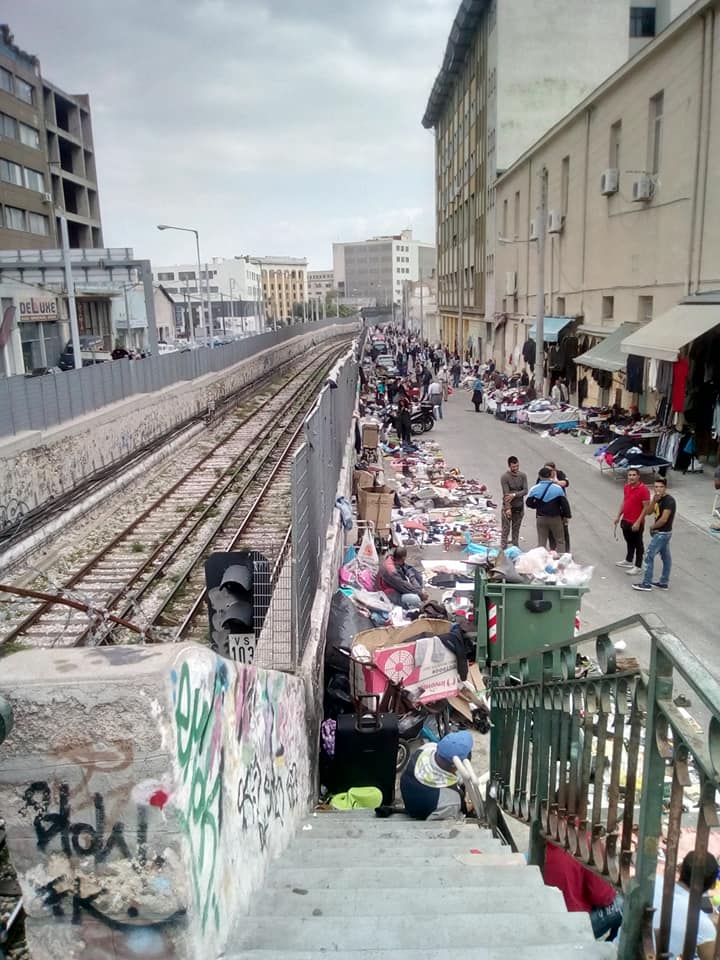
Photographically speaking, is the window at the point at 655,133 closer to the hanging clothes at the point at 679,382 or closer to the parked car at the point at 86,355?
the hanging clothes at the point at 679,382

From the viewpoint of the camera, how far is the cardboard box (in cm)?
752

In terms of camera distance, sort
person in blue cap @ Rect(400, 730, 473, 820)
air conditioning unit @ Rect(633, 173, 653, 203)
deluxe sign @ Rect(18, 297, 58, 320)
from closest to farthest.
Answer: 1. person in blue cap @ Rect(400, 730, 473, 820)
2. air conditioning unit @ Rect(633, 173, 653, 203)
3. deluxe sign @ Rect(18, 297, 58, 320)

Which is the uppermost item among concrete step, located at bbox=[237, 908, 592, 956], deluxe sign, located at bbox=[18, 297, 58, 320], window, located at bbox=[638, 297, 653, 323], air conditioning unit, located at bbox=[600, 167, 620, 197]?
air conditioning unit, located at bbox=[600, 167, 620, 197]

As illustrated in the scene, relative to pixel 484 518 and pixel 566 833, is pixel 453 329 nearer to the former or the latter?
pixel 484 518

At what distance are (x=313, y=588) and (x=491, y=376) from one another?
29887 millimetres

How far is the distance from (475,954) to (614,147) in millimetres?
25550

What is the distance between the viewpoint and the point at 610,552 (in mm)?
11984

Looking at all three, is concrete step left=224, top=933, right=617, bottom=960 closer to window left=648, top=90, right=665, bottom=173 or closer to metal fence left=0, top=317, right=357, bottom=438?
metal fence left=0, top=317, right=357, bottom=438

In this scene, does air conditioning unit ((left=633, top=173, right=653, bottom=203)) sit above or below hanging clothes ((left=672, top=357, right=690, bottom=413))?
above

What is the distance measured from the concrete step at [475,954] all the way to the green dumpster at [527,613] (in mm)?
5485

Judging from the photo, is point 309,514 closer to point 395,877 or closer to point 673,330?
point 395,877

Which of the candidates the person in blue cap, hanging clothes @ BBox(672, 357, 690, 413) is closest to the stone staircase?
the person in blue cap

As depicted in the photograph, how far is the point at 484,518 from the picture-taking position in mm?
14047

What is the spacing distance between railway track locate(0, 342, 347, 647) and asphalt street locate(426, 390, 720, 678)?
4624mm
